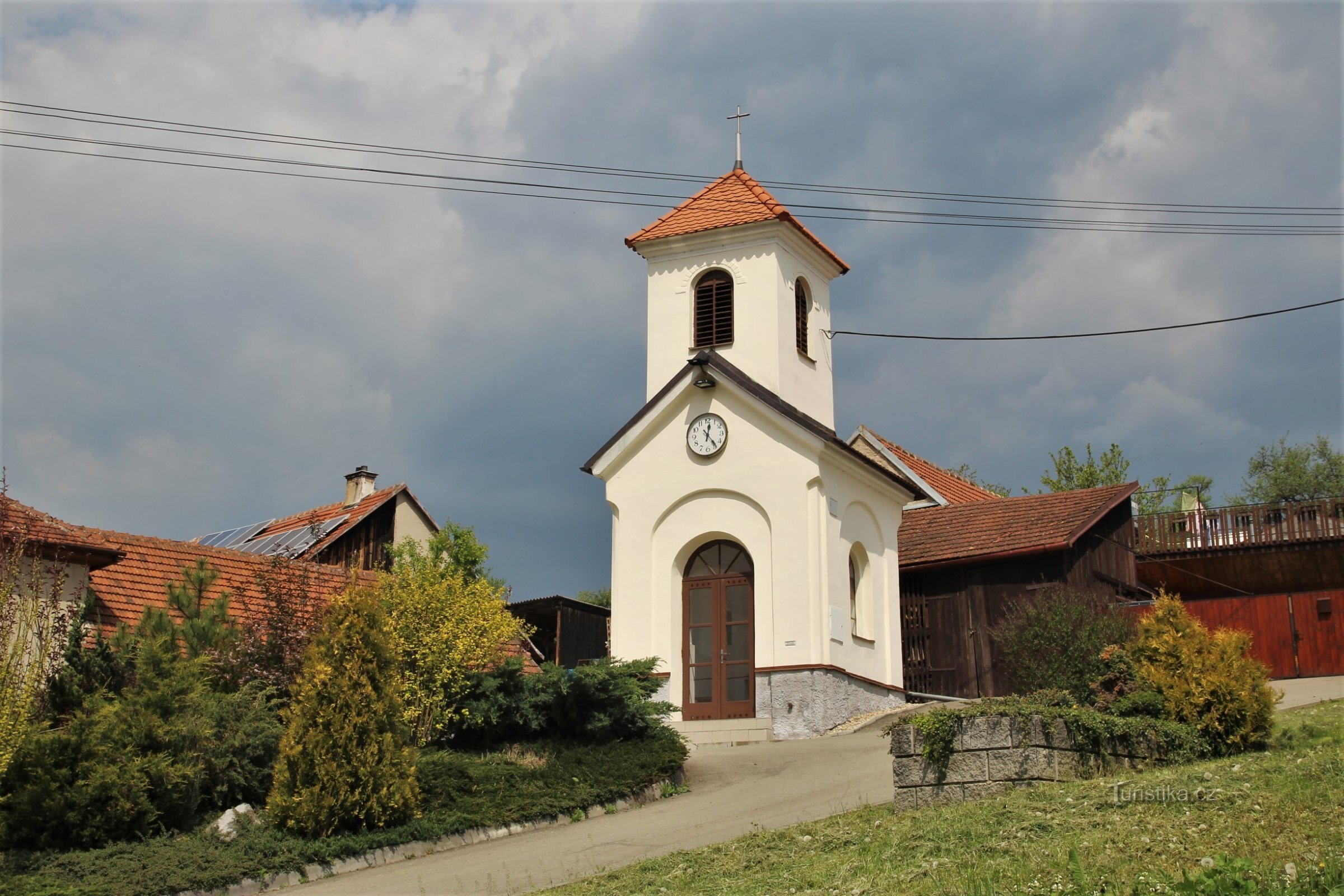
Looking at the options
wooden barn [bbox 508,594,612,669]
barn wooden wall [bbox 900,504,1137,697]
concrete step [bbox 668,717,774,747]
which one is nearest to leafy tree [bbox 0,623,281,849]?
concrete step [bbox 668,717,774,747]

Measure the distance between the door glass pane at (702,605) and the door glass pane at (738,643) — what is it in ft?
1.49

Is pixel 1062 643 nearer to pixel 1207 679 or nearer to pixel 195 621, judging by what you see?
pixel 1207 679

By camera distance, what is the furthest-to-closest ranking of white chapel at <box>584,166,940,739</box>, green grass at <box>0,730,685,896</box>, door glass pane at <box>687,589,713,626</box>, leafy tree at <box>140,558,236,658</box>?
1. door glass pane at <box>687,589,713,626</box>
2. white chapel at <box>584,166,940,739</box>
3. leafy tree at <box>140,558,236,658</box>
4. green grass at <box>0,730,685,896</box>

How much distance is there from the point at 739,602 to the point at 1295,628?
494 inches

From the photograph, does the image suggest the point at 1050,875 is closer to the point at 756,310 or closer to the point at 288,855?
the point at 288,855

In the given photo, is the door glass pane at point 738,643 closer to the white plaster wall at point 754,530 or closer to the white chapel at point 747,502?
the white chapel at point 747,502

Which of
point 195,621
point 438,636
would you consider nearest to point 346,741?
point 195,621

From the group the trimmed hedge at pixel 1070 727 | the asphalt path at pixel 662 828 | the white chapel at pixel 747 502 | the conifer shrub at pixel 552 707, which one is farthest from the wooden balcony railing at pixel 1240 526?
the trimmed hedge at pixel 1070 727

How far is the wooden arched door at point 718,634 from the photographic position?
2380 centimetres

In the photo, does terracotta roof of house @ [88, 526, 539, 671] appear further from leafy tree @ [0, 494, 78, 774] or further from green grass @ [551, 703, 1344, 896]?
green grass @ [551, 703, 1344, 896]

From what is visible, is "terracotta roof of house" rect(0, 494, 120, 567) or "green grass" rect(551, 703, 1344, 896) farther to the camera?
"terracotta roof of house" rect(0, 494, 120, 567)

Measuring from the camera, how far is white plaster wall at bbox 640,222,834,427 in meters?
25.8

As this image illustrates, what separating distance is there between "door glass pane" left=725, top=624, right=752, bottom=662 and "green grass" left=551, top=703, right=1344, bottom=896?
10612 millimetres

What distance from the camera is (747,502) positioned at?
961 inches
